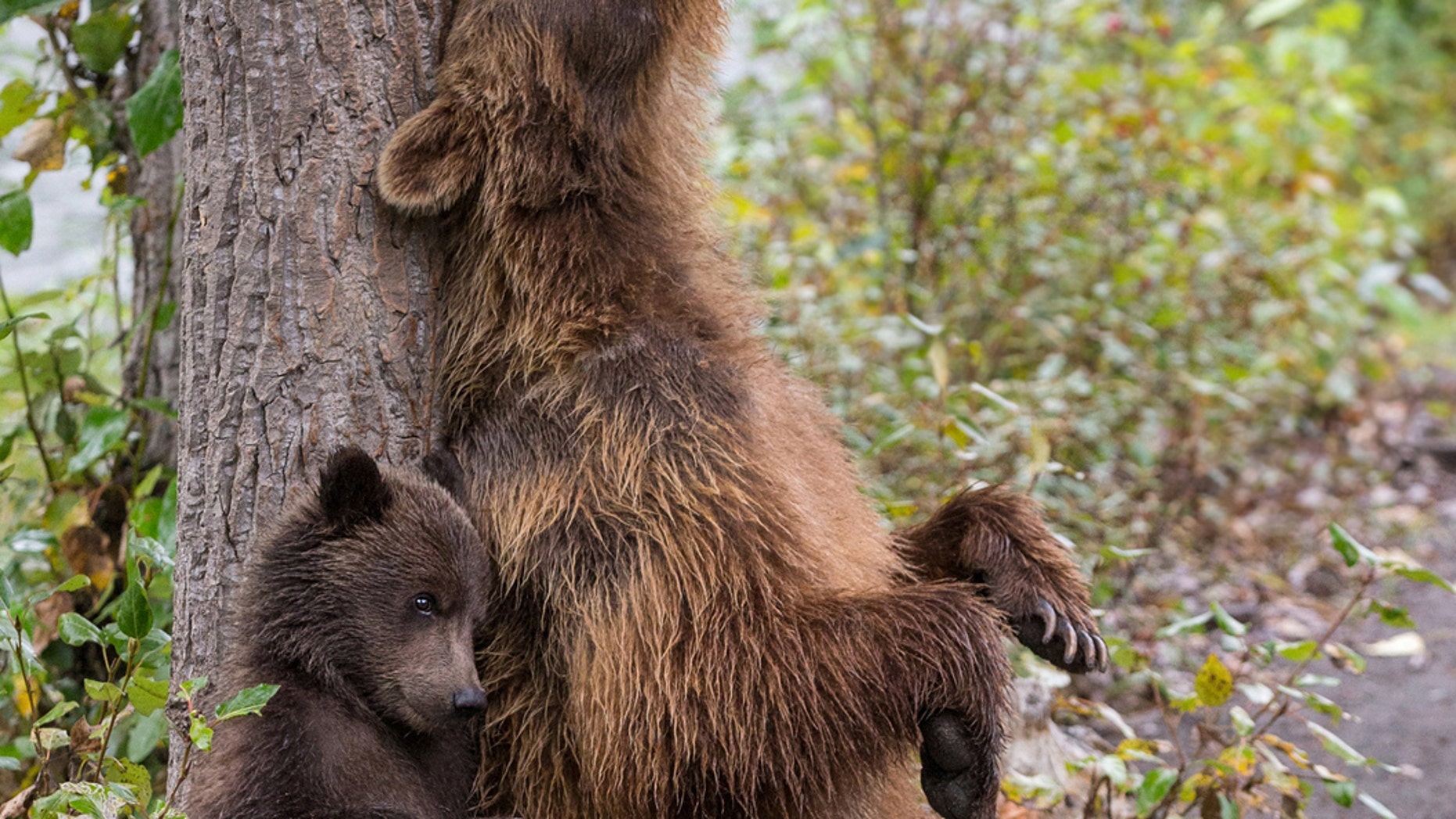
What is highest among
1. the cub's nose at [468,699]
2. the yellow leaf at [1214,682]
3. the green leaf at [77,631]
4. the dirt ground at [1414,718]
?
the green leaf at [77,631]

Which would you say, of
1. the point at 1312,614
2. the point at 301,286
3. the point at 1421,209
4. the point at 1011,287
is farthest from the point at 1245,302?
the point at 1421,209

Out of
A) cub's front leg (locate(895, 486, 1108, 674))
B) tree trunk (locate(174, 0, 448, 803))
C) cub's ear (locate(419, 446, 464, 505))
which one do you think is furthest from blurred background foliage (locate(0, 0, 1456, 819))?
cub's ear (locate(419, 446, 464, 505))

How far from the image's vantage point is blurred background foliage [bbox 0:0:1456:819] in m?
3.32

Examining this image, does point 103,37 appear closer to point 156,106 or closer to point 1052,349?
point 156,106

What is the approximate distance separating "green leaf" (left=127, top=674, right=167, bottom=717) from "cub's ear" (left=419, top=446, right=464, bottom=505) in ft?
2.07

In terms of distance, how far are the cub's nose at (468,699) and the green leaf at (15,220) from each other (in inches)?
63.6

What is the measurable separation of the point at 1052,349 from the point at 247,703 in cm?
480

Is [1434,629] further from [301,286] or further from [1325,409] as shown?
[301,286]

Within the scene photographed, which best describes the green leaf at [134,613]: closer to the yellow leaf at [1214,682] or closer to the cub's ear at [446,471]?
the cub's ear at [446,471]

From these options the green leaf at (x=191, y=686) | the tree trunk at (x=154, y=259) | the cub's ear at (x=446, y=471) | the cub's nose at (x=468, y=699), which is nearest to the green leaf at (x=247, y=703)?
the green leaf at (x=191, y=686)

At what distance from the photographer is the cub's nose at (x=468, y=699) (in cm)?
235

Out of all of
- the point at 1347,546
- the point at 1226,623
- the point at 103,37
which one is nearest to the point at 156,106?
the point at 103,37

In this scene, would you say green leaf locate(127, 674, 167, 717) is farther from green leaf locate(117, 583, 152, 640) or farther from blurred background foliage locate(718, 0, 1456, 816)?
blurred background foliage locate(718, 0, 1456, 816)

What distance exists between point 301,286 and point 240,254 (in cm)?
14
